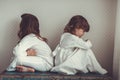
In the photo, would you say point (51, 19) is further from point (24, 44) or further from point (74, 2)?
point (24, 44)

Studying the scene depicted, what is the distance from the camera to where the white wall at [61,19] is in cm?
211

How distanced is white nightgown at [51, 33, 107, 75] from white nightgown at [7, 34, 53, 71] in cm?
6

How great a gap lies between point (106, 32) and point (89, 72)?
42 cm

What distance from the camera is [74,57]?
1.79m

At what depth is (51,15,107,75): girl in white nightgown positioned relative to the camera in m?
1.75

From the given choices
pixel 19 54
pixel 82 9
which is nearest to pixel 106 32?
pixel 82 9

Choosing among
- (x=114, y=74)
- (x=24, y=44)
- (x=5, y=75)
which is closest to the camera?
(x=5, y=75)

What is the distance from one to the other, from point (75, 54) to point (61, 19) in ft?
1.39

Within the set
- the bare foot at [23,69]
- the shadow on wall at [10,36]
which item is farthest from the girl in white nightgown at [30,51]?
the shadow on wall at [10,36]

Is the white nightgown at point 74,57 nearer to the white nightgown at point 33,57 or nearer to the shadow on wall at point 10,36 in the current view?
the white nightgown at point 33,57

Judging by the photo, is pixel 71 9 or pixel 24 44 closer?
pixel 24 44

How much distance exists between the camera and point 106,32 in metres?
2.11

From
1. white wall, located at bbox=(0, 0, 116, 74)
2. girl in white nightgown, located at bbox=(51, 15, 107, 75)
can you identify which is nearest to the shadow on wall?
white wall, located at bbox=(0, 0, 116, 74)

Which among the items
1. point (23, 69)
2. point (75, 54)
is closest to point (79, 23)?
point (75, 54)
